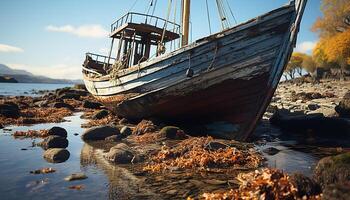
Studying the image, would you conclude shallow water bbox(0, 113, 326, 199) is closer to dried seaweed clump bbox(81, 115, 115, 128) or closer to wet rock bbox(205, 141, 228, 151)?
→ wet rock bbox(205, 141, 228, 151)

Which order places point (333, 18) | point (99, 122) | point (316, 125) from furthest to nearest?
point (333, 18) < point (99, 122) < point (316, 125)

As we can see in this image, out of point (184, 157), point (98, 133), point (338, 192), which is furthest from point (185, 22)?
point (338, 192)

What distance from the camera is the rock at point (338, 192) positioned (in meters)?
3.83

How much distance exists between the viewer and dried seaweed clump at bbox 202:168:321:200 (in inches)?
187

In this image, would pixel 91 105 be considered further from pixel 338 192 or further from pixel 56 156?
pixel 338 192

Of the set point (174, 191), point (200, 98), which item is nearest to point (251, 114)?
point (200, 98)

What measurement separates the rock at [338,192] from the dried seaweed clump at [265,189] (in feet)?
2.12

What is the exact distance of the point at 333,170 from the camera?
17.0 ft

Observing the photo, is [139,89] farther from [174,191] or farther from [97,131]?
[174,191]

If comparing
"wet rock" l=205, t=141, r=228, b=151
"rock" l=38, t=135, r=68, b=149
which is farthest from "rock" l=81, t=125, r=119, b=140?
"wet rock" l=205, t=141, r=228, b=151

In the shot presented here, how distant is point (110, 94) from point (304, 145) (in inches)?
396

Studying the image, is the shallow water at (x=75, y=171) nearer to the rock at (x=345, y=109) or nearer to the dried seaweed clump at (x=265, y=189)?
the dried seaweed clump at (x=265, y=189)

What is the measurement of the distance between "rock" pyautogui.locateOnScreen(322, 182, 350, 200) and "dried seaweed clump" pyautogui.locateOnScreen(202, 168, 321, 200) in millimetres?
647

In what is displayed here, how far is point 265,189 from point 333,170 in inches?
55.7
